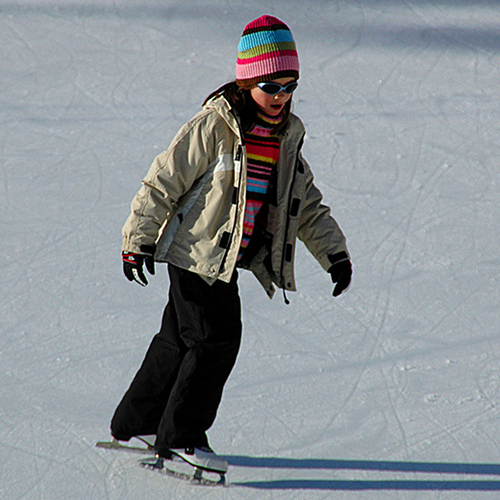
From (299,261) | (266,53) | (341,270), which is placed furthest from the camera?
(299,261)

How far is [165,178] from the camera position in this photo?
2.10 m

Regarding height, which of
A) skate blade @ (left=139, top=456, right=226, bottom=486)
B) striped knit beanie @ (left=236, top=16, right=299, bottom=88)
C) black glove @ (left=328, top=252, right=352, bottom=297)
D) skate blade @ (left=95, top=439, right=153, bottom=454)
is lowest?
skate blade @ (left=139, top=456, right=226, bottom=486)

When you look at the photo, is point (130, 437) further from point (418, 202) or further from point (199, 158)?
point (418, 202)

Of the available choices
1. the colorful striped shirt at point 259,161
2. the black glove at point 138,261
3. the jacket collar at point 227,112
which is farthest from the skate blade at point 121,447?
the jacket collar at point 227,112

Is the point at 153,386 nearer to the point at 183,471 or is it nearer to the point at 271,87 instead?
the point at 183,471

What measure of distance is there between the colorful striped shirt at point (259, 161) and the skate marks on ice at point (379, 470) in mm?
787

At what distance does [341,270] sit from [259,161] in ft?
1.47

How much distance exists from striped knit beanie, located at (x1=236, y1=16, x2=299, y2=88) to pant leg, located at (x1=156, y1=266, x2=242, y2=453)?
60cm

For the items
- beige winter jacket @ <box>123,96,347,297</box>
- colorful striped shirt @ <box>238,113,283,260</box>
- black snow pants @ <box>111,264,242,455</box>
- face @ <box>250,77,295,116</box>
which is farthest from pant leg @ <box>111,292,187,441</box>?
face @ <box>250,77,295,116</box>

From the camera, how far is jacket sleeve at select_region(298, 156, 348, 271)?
2371 millimetres

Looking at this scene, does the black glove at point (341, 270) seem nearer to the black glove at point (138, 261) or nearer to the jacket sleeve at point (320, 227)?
the jacket sleeve at point (320, 227)

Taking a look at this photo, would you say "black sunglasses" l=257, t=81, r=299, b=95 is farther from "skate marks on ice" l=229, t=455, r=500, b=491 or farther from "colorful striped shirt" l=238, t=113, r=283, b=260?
"skate marks on ice" l=229, t=455, r=500, b=491

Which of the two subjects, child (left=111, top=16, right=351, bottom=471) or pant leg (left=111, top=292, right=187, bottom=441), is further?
pant leg (left=111, top=292, right=187, bottom=441)

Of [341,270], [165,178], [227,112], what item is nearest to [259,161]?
[227,112]
